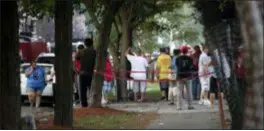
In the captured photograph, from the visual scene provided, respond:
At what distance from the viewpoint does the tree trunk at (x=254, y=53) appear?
4535 mm

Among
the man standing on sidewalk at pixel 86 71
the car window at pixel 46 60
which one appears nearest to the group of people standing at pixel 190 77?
the man standing on sidewalk at pixel 86 71

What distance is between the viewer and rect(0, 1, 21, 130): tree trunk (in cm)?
962

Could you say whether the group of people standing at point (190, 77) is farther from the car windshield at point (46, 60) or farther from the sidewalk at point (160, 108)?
the car windshield at point (46, 60)

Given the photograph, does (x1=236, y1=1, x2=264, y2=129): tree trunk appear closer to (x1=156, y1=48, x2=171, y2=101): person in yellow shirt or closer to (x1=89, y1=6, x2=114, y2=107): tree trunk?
(x1=89, y1=6, x2=114, y2=107): tree trunk

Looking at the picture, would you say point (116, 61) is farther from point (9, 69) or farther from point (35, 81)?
point (9, 69)

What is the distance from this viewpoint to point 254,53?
4574mm

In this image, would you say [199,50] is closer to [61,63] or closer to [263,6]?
[61,63]

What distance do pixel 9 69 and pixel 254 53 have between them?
19.3ft

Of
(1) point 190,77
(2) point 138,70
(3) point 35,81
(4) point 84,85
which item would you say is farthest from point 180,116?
(2) point 138,70

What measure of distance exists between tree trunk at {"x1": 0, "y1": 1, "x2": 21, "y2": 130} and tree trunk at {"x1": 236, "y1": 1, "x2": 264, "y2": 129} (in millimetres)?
5623

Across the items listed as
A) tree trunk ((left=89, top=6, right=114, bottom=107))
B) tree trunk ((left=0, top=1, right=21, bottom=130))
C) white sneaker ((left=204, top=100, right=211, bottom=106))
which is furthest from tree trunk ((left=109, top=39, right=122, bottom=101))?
tree trunk ((left=0, top=1, right=21, bottom=130))

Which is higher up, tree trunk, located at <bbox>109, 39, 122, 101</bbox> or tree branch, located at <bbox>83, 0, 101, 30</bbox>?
tree branch, located at <bbox>83, 0, 101, 30</bbox>

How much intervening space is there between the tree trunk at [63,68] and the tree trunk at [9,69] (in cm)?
235

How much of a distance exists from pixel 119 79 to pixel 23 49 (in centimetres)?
1268
